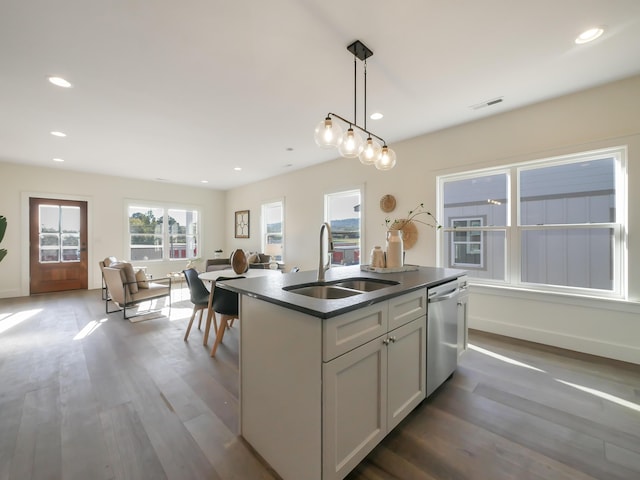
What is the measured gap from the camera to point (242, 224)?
7.77m

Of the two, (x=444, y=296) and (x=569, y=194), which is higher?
(x=569, y=194)

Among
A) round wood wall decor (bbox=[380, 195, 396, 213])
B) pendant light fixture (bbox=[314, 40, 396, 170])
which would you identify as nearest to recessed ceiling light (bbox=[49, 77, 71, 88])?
pendant light fixture (bbox=[314, 40, 396, 170])

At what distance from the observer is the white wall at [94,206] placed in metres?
5.38

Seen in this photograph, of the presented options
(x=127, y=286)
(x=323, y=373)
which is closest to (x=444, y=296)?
(x=323, y=373)

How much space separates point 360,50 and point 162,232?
713cm

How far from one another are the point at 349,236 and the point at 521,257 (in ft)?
8.76

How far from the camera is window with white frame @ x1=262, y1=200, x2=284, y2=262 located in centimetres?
639

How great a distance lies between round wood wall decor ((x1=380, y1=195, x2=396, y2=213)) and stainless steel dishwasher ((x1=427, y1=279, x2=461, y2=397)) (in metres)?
2.16

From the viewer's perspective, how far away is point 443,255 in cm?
388

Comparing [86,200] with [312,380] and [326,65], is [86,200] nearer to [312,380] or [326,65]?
[326,65]

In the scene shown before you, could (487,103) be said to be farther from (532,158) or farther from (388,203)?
(388,203)

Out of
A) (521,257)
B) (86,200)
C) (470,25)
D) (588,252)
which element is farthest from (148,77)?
(86,200)

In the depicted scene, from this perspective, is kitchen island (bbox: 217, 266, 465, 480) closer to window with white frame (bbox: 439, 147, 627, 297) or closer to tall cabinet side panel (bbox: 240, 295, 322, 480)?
tall cabinet side panel (bbox: 240, 295, 322, 480)

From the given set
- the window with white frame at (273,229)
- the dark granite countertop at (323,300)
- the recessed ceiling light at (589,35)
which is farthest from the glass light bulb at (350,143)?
the window with white frame at (273,229)
